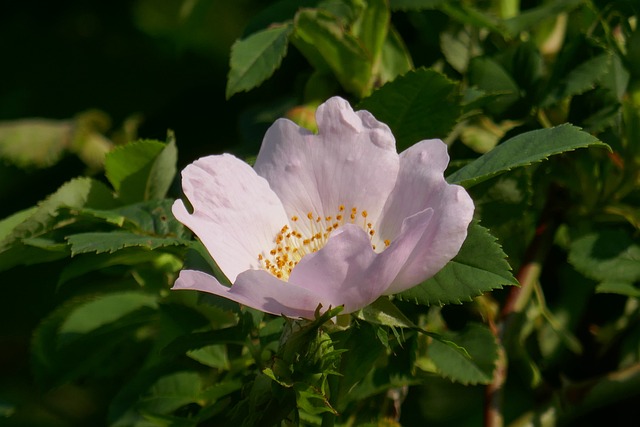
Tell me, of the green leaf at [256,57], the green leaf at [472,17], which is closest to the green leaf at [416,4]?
the green leaf at [472,17]

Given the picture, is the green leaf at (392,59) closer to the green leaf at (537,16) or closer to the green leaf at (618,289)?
the green leaf at (537,16)

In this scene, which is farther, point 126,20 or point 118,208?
point 126,20

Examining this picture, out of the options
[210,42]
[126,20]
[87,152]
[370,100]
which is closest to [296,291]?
[370,100]

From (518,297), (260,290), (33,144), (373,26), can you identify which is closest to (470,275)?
(260,290)

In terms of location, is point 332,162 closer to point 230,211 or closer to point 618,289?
point 230,211

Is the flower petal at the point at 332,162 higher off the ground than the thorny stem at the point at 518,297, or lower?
higher

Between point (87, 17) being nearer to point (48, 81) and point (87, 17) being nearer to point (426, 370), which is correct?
point (48, 81)

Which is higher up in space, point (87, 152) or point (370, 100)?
point (370, 100)
